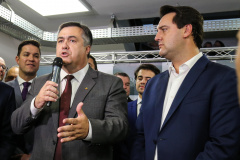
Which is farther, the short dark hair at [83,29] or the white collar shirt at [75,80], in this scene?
the short dark hair at [83,29]

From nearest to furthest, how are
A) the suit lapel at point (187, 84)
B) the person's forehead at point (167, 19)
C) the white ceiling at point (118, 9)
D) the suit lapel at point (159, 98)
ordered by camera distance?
the suit lapel at point (187, 84) < the suit lapel at point (159, 98) < the person's forehead at point (167, 19) < the white ceiling at point (118, 9)

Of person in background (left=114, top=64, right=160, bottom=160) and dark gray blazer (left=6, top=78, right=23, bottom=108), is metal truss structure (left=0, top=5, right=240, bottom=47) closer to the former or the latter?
person in background (left=114, top=64, right=160, bottom=160)

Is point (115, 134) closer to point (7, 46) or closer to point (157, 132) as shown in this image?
point (157, 132)

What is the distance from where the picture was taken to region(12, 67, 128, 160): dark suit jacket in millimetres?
1427

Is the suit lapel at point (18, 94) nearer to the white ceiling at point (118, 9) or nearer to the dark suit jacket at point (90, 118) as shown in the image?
the dark suit jacket at point (90, 118)

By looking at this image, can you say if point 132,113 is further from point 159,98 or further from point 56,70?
point 56,70

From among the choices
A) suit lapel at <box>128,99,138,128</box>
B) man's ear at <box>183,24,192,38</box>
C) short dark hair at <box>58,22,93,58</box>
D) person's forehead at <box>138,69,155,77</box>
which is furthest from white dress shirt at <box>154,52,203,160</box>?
person's forehead at <box>138,69,155,77</box>

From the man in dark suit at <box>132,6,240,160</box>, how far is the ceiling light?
3686 mm

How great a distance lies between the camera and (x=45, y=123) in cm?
153

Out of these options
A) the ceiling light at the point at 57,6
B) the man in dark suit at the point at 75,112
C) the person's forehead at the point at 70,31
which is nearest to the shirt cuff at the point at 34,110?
the man in dark suit at the point at 75,112

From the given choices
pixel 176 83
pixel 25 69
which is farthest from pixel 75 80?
pixel 25 69

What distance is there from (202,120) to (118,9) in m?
4.59

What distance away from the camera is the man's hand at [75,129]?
1.16m

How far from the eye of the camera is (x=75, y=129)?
1192mm
